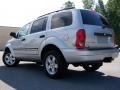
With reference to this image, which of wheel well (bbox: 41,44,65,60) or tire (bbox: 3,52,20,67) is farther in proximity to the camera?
tire (bbox: 3,52,20,67)

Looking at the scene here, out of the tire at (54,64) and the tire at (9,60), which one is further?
the tire at (9,60)

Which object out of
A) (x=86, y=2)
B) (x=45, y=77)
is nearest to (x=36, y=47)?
(x=45, y=77)

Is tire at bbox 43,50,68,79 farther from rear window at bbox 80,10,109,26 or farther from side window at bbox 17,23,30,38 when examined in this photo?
side window at bbox 17,23,30,38

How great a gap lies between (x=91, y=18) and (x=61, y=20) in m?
0.86

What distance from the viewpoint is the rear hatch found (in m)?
7.57

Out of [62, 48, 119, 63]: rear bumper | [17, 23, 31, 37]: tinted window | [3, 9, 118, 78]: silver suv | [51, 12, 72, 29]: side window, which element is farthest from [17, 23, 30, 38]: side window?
[62, 48, 119, 63]: rear bumper

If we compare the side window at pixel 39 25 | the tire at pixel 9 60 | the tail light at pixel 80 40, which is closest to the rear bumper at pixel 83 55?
the tail light at pixel 80 40

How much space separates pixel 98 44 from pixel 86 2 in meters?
62.4

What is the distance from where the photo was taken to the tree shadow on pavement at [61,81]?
7.11 metres

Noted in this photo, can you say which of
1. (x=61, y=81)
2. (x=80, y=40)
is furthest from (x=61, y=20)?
(x=61, y=81)

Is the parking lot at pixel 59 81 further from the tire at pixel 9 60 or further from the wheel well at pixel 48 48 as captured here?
the tire at pixel 9 60

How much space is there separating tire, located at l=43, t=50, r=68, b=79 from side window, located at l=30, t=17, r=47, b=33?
1.01 m

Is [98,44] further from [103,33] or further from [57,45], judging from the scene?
[57,45]

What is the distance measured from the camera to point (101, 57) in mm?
7648
